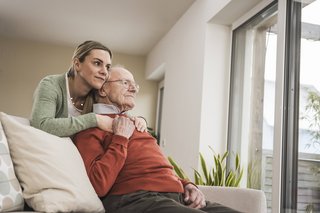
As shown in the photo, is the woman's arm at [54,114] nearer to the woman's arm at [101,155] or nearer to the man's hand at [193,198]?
the woman's arm at [101,155]

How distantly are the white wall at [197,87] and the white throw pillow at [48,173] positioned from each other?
2.20 metres

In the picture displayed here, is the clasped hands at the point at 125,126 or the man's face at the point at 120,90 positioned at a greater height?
the man's face at the point at 120,90

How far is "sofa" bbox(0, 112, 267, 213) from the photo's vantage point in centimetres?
124

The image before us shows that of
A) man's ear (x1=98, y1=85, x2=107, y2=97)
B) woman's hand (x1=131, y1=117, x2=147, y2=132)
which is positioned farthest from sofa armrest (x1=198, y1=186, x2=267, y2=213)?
man's ear (x1=98, y1=85, x2=107, y2=97)

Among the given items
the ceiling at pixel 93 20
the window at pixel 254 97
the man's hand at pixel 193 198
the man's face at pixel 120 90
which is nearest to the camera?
the man's hand at pixel 193 198

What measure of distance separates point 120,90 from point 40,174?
60 cm

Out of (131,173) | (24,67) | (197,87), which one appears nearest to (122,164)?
(131,173)

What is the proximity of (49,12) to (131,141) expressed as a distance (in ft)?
11.4

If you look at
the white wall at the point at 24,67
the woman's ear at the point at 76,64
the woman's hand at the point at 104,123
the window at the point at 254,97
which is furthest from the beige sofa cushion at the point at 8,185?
the white wall at the point at 24,67

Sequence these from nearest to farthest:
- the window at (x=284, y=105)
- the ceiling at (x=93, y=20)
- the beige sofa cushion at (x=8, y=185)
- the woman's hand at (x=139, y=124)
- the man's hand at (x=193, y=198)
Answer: the beige sofa cushion at (x=8, y=185)
the man's hand at (x=193, y=198)
the woman's hand at (x=139, y=124)
the window at (x=284, y=105)
the ceiling at (x=93, y=20)

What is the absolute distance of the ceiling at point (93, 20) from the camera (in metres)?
4.30

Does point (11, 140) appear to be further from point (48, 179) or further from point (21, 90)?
point (21, 90)

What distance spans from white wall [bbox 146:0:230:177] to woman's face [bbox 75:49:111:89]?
173 cm

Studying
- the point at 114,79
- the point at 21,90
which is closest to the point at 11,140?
the point at 114,79
